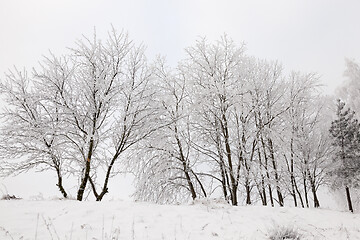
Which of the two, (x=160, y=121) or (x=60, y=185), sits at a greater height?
(x=160, y=121)

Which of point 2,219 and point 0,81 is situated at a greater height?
point 0,81

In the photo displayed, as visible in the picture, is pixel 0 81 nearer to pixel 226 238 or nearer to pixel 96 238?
pixel 96 238

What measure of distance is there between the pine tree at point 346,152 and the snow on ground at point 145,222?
710 cm

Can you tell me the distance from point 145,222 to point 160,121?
5.39 metres

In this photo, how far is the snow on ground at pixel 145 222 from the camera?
4.25 metres

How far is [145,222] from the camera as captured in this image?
4.98 meters

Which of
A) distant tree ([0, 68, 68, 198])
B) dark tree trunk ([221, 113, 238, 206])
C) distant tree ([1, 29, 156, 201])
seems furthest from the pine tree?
distant tree ([0, 68, 68, 198])

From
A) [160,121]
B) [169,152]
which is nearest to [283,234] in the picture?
[169,152]

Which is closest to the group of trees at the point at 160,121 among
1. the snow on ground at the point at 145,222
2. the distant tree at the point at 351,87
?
the snow on ground at the point at 145,222

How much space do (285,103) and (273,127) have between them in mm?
2369

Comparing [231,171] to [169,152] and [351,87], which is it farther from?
[351,87]

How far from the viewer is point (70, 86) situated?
8289 millimetres

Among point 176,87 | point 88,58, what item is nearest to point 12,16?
point 88,58

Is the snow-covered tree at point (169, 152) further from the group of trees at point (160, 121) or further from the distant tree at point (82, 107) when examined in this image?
the distant tree at point (82, 107)
